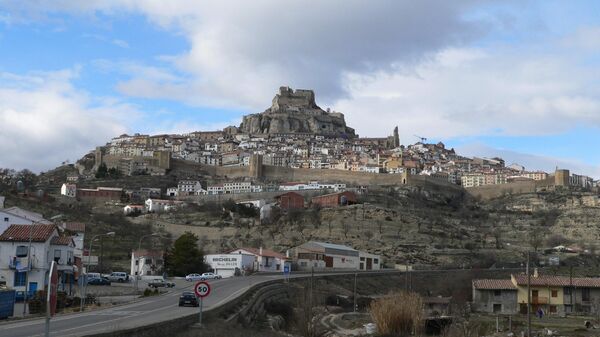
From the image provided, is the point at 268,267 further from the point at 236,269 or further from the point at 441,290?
the point at 441,290

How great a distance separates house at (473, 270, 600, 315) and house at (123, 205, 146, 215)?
7194cm

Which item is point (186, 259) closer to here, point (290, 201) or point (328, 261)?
point (328, 261)

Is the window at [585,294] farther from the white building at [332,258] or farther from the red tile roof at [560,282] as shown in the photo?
the white building at [332,258]

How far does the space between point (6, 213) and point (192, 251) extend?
25.9 metres

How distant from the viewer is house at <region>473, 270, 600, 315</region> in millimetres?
57750

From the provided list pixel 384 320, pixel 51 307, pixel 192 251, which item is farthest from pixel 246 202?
pixel 51 307

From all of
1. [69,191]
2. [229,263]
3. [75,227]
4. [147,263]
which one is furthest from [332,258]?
[69,191]

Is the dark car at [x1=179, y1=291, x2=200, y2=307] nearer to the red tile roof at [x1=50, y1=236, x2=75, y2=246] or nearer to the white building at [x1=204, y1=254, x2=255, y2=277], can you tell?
the red tile roof at [x1=50, y1=236, x2=75, y2=246]

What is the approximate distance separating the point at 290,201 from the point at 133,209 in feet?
82.4

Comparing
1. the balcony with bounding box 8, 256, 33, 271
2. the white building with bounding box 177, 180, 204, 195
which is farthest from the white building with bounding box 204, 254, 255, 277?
the white building with bounding box 177, 180, 204, 195

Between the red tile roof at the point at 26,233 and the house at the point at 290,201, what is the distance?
74724 millimetres

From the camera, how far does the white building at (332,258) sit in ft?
272

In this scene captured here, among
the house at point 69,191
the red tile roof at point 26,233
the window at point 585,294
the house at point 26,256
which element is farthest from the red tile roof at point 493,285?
the house at point 69,191

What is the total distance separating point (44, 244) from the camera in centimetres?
4169
